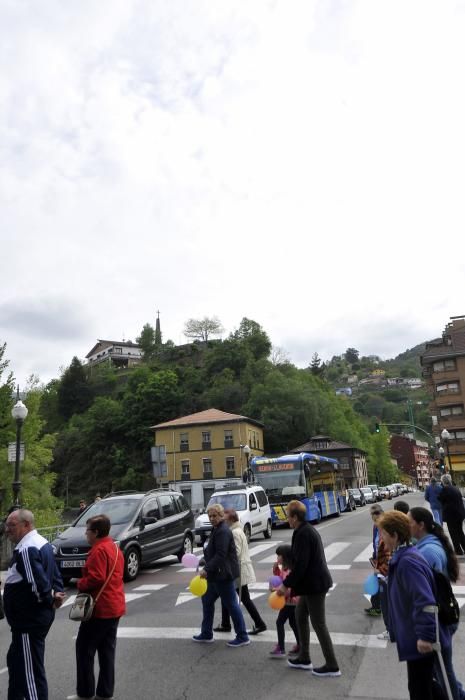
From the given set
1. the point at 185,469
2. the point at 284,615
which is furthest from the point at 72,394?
the point at 284,615

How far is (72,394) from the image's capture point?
355ft

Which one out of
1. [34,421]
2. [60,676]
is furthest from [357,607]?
[34,421]

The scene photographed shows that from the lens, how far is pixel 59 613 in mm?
9445

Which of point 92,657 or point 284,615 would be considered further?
point 284,615

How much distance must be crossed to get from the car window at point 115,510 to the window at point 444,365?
180 feet

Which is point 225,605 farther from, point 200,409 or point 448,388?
point 200,409

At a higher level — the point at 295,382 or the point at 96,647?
the point at 295,382

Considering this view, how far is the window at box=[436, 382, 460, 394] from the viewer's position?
61.2 metres

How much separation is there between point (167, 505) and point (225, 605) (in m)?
8.02

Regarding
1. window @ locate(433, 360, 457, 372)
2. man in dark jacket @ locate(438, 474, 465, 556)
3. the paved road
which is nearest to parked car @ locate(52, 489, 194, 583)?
the paved road

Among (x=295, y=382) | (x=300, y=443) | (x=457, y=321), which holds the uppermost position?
(x=457, y=321)

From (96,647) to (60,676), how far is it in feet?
4.06

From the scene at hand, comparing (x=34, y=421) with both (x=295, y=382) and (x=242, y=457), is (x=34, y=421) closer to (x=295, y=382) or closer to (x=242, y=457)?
(x=242, y=457)

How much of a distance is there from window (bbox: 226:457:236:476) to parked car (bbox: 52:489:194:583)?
163 feet
